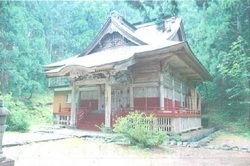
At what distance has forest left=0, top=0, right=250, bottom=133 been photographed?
18031mm

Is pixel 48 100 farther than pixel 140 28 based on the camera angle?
Yes

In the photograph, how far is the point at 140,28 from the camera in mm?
23562

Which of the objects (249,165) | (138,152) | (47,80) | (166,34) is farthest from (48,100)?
(249,165)

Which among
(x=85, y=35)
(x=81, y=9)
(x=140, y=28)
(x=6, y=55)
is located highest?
(x=81, y=9)

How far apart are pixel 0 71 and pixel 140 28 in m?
16.7

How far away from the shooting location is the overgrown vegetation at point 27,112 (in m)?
13.9

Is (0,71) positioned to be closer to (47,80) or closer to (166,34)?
(47,80)

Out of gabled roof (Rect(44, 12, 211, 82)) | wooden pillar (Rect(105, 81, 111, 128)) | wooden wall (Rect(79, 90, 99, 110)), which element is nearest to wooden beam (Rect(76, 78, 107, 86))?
wooden pillar (Rect(105, 81, 111, 128))

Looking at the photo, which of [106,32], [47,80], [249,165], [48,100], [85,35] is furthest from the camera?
[85,35]

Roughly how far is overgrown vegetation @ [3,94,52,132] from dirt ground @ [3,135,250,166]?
17.7 ft

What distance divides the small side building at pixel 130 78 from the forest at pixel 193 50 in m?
2.41

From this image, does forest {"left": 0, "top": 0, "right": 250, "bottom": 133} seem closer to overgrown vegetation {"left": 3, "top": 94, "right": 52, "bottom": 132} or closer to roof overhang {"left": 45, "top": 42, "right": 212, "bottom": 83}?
overgrown vegetation {"left": 3, "top": 94, "right": 52, "bottom": 132}

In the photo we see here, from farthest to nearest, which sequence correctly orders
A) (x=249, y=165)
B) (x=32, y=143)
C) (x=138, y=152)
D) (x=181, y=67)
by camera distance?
(x=181, y=67) < (x=32, y=143) < (x=138, y=152) < (x=249, y=165)

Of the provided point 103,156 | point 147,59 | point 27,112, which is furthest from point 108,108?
point 27,112
